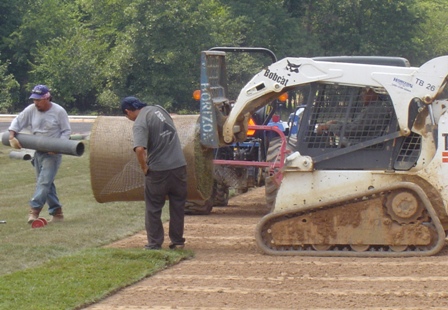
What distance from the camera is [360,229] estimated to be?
33.8 ft

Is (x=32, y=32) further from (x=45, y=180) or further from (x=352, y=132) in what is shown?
(x=352, y=132)

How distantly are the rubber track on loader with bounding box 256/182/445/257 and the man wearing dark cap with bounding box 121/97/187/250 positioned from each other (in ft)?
3.54

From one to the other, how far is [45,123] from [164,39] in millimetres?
31785

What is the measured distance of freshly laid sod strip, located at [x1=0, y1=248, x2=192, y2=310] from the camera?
7875 mm

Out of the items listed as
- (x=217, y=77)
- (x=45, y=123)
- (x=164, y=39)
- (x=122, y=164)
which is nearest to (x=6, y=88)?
(x=164, y=39)

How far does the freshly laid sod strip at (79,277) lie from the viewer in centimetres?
788

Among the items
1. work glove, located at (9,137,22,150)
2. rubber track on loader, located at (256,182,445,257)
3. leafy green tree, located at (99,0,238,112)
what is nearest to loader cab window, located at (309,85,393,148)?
rubber track on loader, located at (256,182,445,257)

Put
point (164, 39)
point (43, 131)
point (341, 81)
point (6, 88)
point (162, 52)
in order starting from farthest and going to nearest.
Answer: point (6, 88) → point (164, 39) → point (162, 52) → point (43, 131) → point (341, 81)

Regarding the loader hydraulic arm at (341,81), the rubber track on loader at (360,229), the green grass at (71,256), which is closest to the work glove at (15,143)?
the green grass at (71,256)

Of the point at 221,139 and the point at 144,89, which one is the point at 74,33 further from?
the point at 221,139

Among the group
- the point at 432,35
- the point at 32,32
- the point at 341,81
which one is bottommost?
the point at 341,81

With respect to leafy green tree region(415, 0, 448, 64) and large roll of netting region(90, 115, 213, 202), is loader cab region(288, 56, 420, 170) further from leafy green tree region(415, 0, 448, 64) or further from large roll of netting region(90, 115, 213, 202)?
leafy green tree region(415, 0, 448, 64)

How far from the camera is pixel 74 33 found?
50.5m

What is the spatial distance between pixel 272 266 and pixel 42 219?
3820 millimetres
